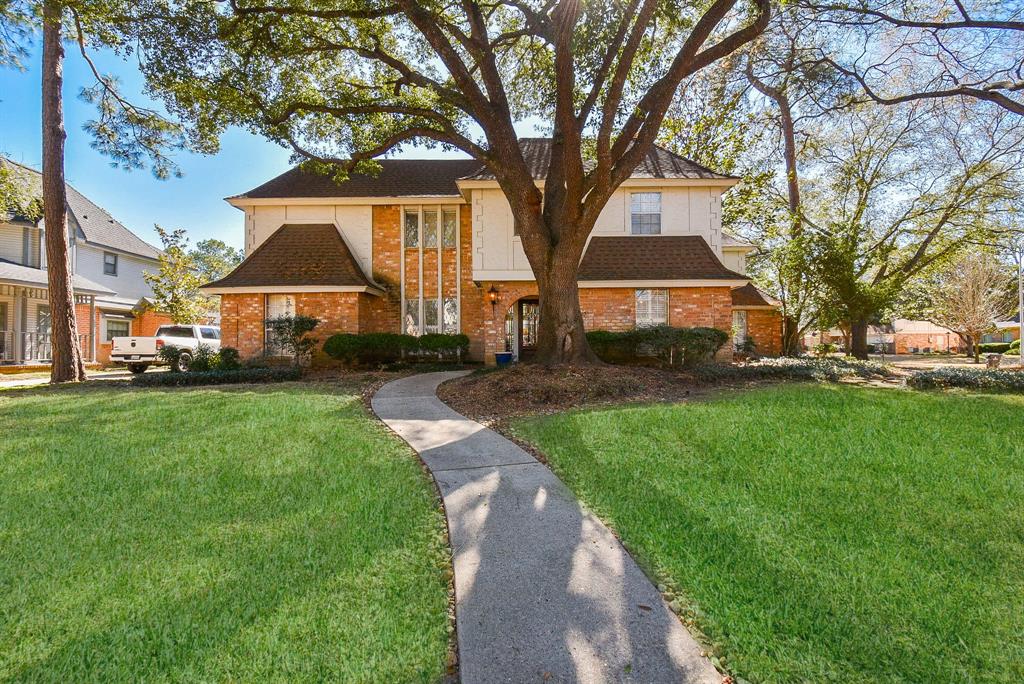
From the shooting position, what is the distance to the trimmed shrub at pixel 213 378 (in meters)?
10.8

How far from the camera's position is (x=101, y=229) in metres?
22.1

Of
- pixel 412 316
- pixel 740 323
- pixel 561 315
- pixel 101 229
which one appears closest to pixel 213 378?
pixel 412 316

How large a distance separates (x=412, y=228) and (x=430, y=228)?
0.65 m

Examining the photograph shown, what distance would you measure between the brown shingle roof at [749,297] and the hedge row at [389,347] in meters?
11.5

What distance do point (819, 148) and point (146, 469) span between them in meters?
24.3

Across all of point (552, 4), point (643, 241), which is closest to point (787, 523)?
point (552, 4)

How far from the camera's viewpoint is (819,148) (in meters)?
19.4

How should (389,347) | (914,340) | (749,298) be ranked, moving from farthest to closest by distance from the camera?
(914,340) → (749,298) → (389,347)

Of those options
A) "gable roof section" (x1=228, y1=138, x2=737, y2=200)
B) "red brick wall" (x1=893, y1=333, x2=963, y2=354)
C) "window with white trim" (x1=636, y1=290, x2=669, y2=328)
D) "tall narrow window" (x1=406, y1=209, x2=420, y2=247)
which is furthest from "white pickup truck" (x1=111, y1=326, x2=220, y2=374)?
"red brick wall" (x1=893, y1=333, x2=963, y2=354)

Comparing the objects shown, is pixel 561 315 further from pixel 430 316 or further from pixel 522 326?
pixel 522 326

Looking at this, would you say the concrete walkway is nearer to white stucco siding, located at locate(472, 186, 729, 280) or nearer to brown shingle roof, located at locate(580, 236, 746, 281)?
brown shingle roof, located at locate(580, 236, 746, 281)

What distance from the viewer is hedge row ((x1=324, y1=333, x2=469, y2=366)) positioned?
13086 mm

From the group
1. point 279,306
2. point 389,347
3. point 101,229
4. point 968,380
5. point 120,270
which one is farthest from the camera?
point 120,270

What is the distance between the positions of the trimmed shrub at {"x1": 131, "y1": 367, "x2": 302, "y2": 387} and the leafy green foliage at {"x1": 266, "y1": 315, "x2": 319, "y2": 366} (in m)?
1.35
